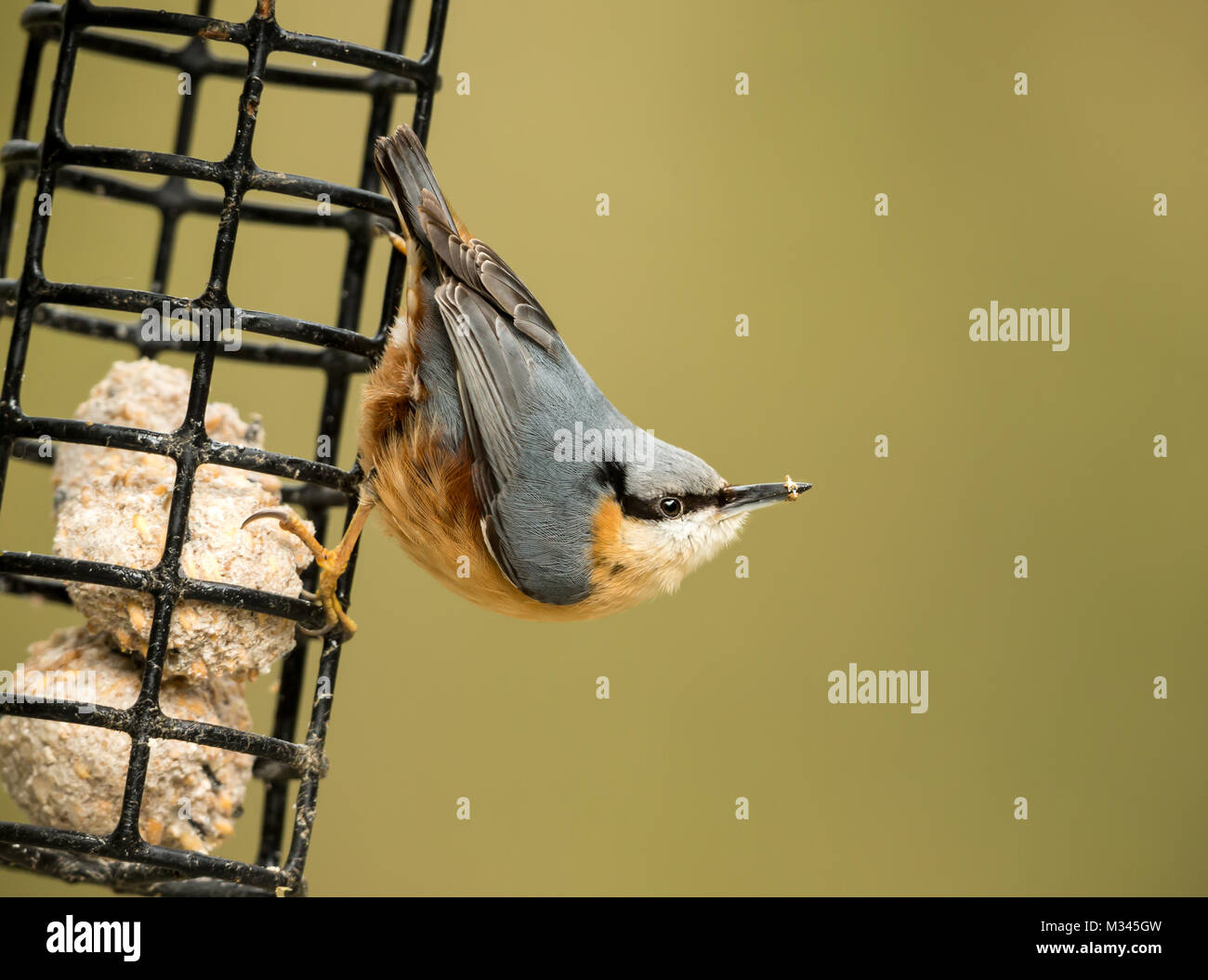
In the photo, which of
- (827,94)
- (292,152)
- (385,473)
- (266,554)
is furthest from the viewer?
(827,94)

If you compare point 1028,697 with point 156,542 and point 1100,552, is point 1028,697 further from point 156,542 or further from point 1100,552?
point 156,542

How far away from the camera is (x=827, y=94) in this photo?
4.92 metres

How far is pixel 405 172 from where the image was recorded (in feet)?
7.95

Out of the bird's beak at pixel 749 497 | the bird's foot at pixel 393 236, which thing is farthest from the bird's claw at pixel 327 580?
the bird's beak at pixel 749 497

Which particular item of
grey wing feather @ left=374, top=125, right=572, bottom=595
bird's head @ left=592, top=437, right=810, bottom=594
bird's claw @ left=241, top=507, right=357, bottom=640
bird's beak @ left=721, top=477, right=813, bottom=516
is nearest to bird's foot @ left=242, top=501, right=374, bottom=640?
bird's claw @ left=241, top=507, right=357, bottom=640

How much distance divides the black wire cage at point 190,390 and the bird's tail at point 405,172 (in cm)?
4

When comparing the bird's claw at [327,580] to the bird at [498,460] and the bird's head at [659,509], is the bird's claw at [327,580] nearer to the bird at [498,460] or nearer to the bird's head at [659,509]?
the bird at [498,460]

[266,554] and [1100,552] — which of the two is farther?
[1100,552]

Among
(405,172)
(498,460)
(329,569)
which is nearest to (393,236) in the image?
(405,172)

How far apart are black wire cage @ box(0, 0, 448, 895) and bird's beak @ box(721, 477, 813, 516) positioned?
2.50 ft

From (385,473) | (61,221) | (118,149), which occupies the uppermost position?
(61,221)

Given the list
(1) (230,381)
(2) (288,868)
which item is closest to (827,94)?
(1) (230,381)

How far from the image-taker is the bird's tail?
242cm

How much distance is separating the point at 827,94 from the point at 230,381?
2807mm
